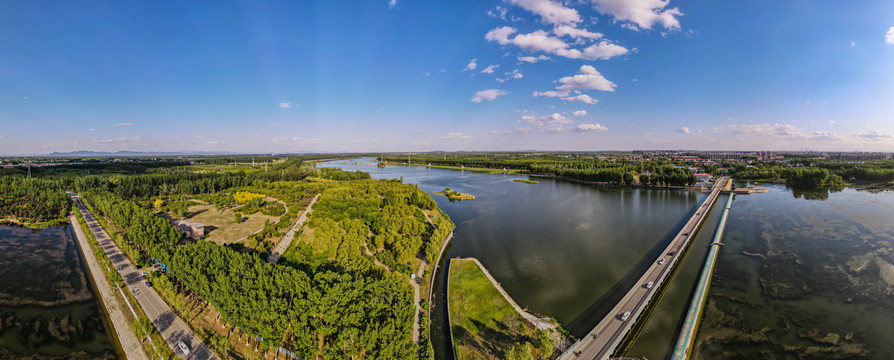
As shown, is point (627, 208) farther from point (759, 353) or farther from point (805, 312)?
point (759, 353)

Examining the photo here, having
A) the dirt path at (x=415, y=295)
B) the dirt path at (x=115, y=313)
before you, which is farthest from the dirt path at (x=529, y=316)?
→ the dirt path at (x=115, y=313)

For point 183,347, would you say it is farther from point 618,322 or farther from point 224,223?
point 224,223

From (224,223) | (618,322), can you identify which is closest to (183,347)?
(618,322)

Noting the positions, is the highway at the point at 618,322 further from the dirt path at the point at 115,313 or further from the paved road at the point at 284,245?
the paved road at the point at 284,245

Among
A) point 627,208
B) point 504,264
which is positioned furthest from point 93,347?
point 627,208

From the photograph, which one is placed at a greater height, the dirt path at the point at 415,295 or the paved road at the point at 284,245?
the paved road at the point at 284,245

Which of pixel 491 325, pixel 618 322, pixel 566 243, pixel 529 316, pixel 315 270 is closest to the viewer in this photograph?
pixel 618 322
